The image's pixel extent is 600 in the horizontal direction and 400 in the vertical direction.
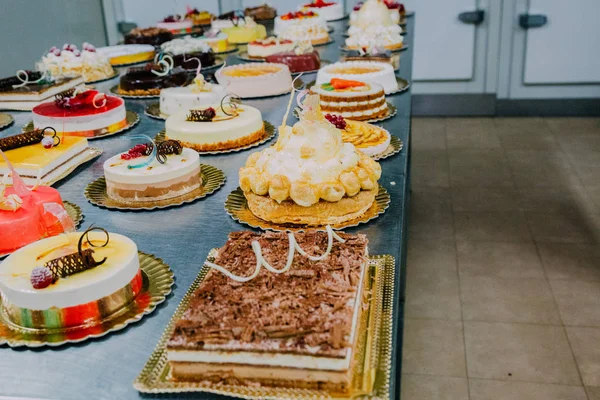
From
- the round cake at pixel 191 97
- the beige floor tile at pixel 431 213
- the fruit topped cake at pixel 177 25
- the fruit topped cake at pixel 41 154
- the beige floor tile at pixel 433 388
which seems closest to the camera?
the fruit topped cake at pixel 41 154

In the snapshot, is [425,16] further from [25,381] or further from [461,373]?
[25,381]

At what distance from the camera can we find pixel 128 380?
110 centimetres

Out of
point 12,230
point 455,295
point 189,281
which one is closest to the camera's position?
point 189,281

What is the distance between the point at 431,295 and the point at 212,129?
1.47 metres

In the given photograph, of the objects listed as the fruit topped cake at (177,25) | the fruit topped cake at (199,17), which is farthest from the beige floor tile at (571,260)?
the fruit topped cake at (199,17)

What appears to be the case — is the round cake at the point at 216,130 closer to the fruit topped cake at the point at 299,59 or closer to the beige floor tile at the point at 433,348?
the beige floor tile at the point at 433,348

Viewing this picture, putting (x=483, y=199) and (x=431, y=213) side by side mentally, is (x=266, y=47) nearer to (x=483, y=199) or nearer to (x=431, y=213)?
(x=431, y=213)

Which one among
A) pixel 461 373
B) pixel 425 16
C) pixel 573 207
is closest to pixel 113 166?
pixel 461 373

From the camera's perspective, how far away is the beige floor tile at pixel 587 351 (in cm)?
253

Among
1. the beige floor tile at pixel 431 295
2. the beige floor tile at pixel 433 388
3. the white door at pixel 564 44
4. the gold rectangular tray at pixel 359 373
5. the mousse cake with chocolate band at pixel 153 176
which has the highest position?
the mousse cake with chocolate band at pixel 153 176

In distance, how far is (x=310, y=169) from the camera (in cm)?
172

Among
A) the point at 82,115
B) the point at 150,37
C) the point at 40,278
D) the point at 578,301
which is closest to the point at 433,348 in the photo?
the point at 578,301

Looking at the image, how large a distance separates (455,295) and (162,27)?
337cm

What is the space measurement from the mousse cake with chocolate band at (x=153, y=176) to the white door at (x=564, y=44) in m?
4.86
